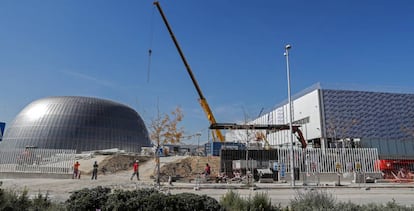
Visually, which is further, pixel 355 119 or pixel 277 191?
pixel 355 119

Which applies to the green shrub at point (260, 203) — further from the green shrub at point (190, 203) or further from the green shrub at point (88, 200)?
the green shrub at point (88, 200)

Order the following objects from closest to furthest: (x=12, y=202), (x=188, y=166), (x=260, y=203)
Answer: (x=12, y=202) < (x=260, y=203) < (x=188, y=166)

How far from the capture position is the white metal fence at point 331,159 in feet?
102

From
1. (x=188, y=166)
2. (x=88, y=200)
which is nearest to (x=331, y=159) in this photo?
(x=188, y=166)

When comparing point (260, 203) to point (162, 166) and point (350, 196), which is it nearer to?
point (350, 196)

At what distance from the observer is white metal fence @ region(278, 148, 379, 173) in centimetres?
3106

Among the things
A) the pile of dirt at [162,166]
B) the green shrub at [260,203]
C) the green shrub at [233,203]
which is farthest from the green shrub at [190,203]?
the pile of dirt at [162,166]

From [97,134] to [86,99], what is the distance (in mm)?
17384

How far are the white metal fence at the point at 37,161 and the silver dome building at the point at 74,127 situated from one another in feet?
178

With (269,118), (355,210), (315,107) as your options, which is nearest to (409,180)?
(315,107)

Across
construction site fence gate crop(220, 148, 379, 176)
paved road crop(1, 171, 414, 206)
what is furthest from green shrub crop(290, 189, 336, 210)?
construction site fence gate crop(220, 148, 379, 176)

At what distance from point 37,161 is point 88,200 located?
28.8 metres

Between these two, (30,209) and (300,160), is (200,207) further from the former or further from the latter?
(300,160)

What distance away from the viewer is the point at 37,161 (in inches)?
1283
